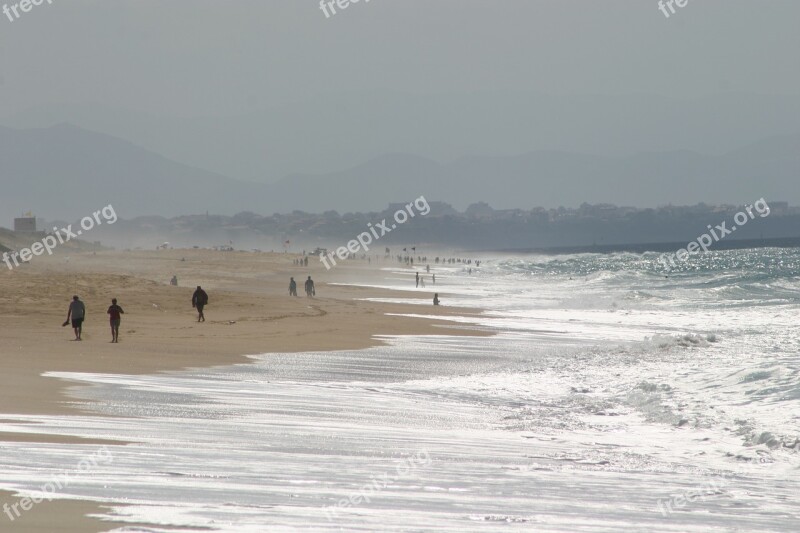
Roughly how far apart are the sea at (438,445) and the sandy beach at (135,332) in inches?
21.1

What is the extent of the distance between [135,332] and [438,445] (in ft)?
49.9

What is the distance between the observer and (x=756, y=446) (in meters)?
10.5

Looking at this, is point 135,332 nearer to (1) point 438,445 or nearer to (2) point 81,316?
(2) point 81,316

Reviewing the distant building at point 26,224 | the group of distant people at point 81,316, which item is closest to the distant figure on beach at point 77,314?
the group of distant people at point 81,316

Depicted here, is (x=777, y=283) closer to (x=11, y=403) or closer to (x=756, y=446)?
(x=756, y=446)

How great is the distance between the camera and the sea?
675cm

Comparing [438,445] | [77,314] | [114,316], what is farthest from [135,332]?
[438,445]

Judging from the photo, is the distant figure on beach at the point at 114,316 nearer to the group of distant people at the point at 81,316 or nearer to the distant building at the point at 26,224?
the group of distant people at the point at 81,316

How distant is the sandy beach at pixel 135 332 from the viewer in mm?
11180

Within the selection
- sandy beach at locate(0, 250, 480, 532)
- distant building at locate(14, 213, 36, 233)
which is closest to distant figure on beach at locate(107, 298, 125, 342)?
sandy beach at locate(0, 250, 480, 532)

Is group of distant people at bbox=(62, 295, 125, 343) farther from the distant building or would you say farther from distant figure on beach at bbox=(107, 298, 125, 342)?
the distant building

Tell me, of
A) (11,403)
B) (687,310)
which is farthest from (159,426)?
(687,310)

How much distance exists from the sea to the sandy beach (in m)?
0.53

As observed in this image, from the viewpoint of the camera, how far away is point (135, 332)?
76.3 ft
